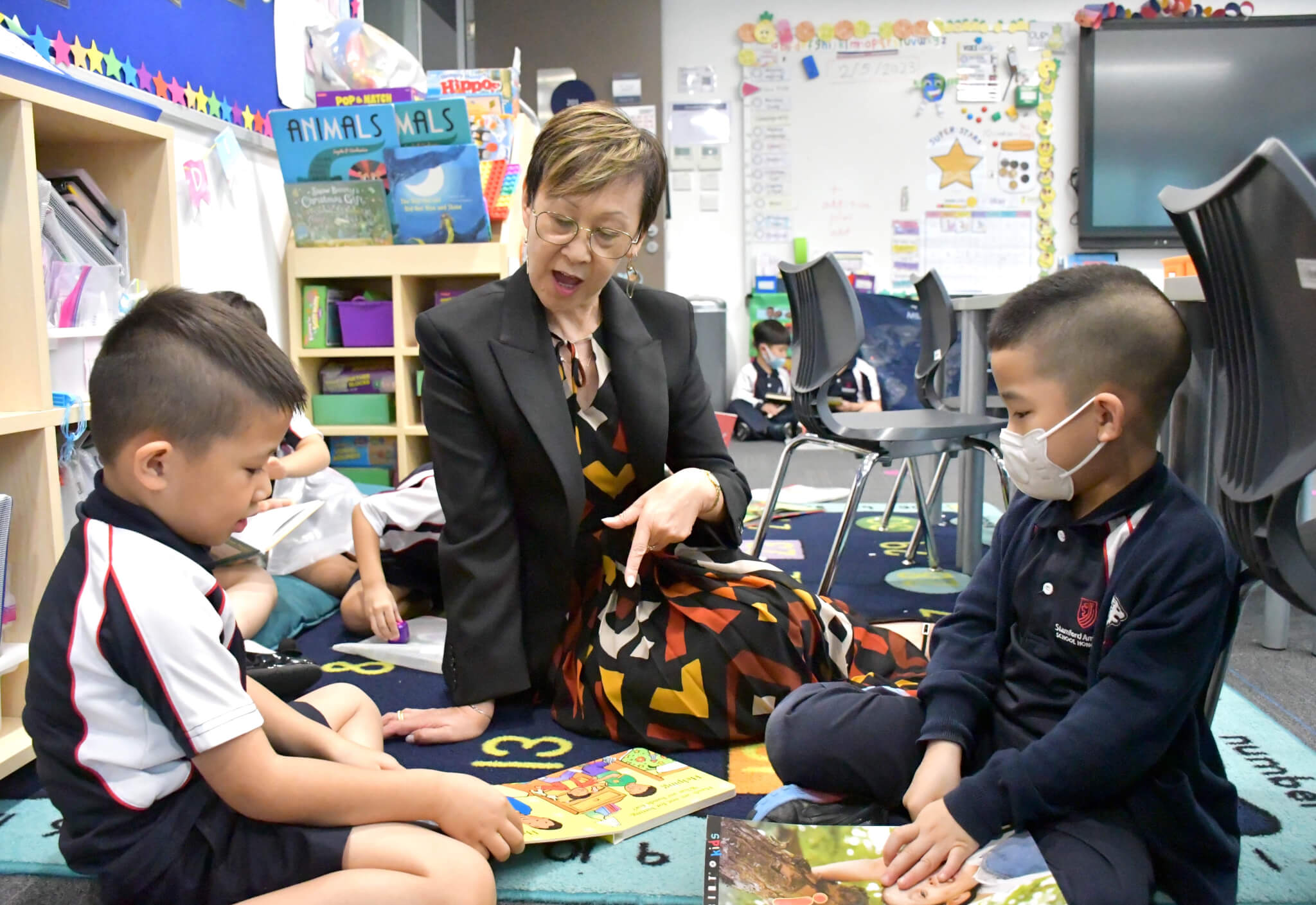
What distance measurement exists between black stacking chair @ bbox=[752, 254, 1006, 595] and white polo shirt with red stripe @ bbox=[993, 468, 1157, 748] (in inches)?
32.8

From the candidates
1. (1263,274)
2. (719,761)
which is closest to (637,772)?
(719,761)

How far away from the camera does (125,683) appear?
759 mm

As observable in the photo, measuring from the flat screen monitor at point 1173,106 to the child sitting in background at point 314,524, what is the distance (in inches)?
168

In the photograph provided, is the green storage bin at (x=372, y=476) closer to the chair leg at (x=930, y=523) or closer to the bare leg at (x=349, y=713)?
the chair leg at (x=930, y=523)

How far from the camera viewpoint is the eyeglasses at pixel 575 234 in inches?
48.9

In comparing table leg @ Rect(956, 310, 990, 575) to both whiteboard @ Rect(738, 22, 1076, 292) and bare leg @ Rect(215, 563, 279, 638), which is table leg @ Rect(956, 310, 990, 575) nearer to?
bare leg @ Rect(215, 563, 279, 638)

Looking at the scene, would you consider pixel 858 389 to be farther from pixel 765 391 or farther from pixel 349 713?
pixel 349 713

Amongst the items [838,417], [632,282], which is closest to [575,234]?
[632,282]

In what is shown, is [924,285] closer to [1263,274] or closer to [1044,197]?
[1263,274]

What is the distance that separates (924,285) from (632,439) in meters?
1.51

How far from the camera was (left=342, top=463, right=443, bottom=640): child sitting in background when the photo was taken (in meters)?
1.65

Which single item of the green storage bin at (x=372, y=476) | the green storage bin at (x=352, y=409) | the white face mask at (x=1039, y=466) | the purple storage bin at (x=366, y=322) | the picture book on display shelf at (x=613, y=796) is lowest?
the picture book on display shelf at (x=613, y=796)

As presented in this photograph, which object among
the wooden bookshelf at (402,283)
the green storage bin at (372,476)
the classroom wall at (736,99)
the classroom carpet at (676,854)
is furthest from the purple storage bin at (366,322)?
the classroom wall at (736,99)

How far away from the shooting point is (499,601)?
4.31ft
